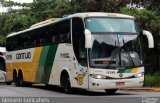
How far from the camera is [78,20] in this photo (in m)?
20.2

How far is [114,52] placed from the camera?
19391 millimetres

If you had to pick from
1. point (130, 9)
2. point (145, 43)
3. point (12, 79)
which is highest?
point (130, 9)

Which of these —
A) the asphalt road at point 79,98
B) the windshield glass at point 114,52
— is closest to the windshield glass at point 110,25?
the windshield glass at point 114,52

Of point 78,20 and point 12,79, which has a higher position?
point 78,20

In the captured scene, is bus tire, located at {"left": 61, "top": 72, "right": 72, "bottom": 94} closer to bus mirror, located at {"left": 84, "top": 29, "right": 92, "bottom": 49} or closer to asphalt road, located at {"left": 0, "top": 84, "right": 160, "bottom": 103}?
asphalt road, located at {"left": 0, "top": 84, "right": 160, "bottom": 103}

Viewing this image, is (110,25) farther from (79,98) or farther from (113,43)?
(79,98)

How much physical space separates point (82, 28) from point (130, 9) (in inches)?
475

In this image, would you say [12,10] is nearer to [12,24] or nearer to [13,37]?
[12,24]

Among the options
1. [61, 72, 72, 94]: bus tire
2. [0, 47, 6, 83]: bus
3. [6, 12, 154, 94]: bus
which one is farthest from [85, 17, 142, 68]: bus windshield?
[0, 47, 6, 83]: bus

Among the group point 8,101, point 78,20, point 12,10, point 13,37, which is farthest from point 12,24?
point 8,101

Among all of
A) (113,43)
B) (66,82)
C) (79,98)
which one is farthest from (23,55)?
(79,98)

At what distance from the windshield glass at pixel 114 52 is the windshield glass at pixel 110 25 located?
0.29 m

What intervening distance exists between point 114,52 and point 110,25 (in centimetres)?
128

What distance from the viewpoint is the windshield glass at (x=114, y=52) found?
62.9ft
